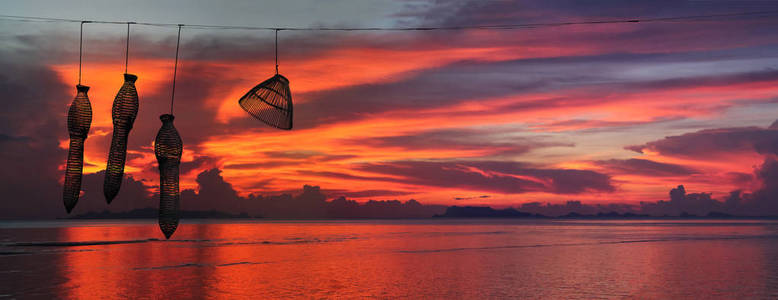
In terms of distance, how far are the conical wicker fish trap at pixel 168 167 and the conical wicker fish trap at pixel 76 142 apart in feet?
5.10

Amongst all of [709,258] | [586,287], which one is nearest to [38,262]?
[586,287]

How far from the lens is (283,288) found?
2938cm

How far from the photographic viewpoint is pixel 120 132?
12539 millimetres

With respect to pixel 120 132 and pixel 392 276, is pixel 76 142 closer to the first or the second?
pixel 120 132

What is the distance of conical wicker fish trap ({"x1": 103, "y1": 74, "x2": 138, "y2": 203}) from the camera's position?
12.3 m

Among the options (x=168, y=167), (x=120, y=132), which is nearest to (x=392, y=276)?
(x=168, y=167)

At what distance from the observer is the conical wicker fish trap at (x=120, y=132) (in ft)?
40.2

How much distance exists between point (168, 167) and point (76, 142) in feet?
6.52

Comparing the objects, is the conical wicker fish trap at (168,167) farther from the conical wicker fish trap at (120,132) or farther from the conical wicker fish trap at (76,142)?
the conical wicker fish trap at (76,142)

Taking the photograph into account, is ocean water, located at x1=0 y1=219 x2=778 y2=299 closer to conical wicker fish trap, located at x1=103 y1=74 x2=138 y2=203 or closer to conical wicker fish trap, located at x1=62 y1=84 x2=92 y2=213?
conical wicker fish trap, located at x1=62 y1=84 x2=92 y2=213

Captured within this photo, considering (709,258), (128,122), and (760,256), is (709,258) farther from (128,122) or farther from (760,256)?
(128,122)

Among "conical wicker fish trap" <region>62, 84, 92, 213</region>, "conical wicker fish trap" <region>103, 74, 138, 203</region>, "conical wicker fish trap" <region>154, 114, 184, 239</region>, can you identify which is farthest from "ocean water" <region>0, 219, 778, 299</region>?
"conical wicker fish trap" <region>103, 74, 138, 203</region>

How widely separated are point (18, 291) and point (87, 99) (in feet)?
63.4

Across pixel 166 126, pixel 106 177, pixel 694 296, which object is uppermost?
pixel 166 126
